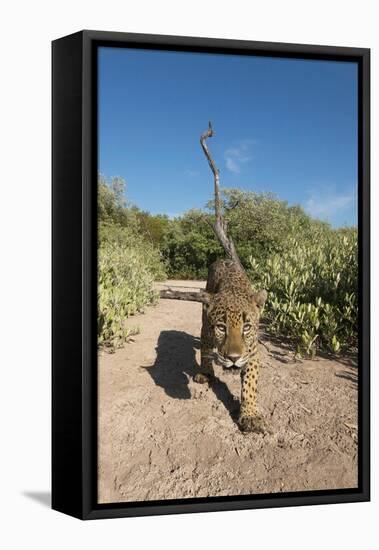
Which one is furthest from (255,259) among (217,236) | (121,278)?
(121,278)

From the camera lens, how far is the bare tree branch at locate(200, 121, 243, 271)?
5.47 m

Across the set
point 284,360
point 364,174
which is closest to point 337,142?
point 364,174

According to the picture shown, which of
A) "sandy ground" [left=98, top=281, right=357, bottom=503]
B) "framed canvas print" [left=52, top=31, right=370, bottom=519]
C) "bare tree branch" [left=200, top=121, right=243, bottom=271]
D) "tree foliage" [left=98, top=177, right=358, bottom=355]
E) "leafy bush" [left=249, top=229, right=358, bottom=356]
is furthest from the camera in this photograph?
"leafy bush" [left=249, top=229, right=358, bottom=356]

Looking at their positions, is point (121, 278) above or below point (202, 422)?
above

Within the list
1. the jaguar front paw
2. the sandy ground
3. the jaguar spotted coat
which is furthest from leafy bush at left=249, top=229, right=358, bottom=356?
the jaguar front paw

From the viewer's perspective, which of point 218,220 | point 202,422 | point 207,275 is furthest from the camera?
point 207,275

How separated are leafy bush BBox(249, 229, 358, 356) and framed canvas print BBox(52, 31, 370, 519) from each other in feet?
0.05

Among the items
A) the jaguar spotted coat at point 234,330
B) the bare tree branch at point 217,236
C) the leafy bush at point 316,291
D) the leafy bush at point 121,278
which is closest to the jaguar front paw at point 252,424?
the jaguar spotted coat at point 234,330

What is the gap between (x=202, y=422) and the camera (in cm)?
548

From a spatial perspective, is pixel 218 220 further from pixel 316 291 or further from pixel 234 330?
pixel 316 291

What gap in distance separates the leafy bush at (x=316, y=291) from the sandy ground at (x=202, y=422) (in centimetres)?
17

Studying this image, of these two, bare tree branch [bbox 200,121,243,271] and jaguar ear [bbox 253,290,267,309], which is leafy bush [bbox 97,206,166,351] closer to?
bare tree branch [bbox 200,121,243,271]

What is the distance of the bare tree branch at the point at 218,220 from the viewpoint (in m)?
5.47

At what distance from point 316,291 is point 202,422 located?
144cm
